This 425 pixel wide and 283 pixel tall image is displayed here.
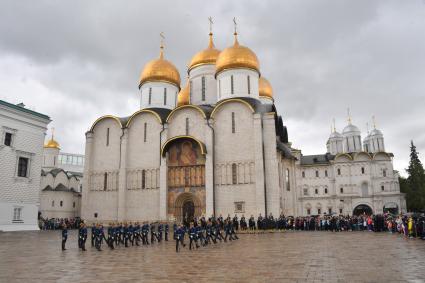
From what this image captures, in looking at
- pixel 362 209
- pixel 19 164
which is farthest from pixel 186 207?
pixel 362 209

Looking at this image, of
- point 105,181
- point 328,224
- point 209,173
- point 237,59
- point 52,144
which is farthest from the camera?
point 52,144

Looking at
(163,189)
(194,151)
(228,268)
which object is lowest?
(228,268)

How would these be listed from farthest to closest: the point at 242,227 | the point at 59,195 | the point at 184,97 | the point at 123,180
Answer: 1. the point at 59,195
2. the point at 184,97
3. the point at 123,180
4. the point at 242,227

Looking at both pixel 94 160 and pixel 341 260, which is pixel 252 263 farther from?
pixel 94 160

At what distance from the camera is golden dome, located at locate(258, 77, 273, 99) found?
39938 mm

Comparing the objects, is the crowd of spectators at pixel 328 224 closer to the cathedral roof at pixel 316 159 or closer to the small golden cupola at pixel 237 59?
the small golden cupola at pixel 237 59

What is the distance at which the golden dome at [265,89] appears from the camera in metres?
39.9

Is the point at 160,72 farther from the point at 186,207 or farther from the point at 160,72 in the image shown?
the point at 186,207

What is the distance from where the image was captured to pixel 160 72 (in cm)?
3409

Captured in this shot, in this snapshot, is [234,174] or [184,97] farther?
[184,97]

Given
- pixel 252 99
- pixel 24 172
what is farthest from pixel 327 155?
pixel 24 172

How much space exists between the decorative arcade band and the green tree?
29.0 meters

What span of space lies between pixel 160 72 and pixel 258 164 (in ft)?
45.9

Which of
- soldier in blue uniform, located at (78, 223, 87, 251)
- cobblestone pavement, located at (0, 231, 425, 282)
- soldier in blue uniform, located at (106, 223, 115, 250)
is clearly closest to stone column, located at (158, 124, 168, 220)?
soldier in blue uniform, located at (106, 223, 115, 250)
